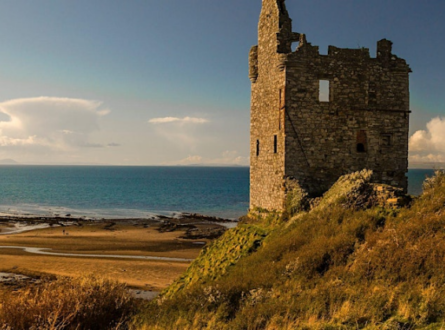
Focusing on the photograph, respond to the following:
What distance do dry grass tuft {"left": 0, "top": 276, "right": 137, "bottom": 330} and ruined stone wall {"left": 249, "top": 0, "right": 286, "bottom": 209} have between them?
26.2 feet

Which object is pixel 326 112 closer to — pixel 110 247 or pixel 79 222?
pixel 110 247

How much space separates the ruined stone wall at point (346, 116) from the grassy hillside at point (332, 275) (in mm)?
2800

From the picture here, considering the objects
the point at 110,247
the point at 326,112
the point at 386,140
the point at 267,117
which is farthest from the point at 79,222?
the point at 386,140

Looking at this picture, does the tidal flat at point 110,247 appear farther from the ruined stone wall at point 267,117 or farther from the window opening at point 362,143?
the window opening at point 362,143

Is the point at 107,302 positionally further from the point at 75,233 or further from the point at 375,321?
the point at 75,233

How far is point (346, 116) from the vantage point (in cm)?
1489

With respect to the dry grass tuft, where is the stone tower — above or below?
above

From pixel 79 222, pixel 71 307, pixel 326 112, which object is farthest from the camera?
pixel 79 222

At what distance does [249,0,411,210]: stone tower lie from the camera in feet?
47.1

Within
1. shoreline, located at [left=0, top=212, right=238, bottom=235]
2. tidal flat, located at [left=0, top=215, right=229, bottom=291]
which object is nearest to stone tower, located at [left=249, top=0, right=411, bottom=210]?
tidal flat, located at [left=0, top=215, right=229, bottom=291]

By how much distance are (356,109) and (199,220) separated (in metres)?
38.9

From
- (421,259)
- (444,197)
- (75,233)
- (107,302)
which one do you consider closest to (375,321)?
(421,259)

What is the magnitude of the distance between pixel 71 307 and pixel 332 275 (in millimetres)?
6179

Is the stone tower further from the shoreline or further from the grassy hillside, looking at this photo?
the shoreline
